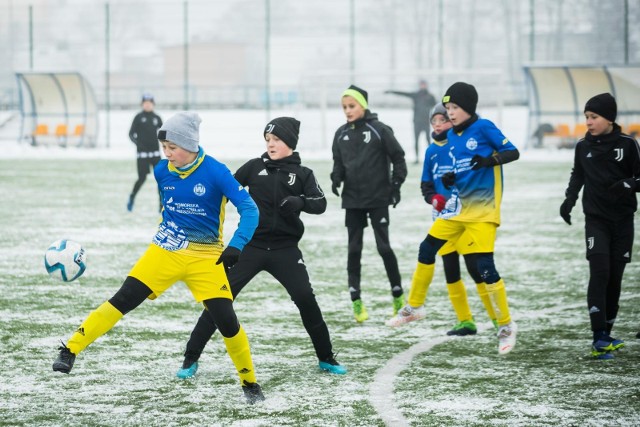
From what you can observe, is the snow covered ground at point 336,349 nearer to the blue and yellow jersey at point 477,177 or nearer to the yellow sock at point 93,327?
the yellow sock at point 93,327

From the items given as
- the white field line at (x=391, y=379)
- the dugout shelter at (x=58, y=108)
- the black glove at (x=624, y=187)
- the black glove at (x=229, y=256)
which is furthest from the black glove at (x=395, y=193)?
the dugout shelter at (x=58, y=108)

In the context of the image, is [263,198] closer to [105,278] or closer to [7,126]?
[105,278]

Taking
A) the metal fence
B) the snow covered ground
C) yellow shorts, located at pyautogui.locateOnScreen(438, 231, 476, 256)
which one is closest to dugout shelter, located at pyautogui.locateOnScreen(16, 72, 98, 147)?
the metal fence

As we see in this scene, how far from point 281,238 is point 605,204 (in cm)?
231

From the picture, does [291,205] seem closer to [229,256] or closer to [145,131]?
[229,256]

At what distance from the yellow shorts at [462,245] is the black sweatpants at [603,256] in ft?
2.73

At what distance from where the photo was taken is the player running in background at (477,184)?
7457 mm

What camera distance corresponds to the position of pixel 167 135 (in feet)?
19.7

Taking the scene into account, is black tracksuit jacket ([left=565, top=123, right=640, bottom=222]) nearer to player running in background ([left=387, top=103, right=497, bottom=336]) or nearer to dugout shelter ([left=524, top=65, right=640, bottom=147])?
player running in background ([left=387, top=103, right=497, bottom=336])

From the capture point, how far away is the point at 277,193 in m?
6.80

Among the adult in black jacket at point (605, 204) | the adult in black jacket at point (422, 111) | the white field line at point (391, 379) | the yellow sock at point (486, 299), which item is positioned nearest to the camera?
the white field line at point (391, 379)

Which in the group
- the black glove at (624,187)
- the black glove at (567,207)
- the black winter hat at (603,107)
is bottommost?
the black glove at (567,207)

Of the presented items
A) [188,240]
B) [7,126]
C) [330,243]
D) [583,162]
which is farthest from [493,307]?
[7,126]

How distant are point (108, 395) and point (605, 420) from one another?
2874mm
